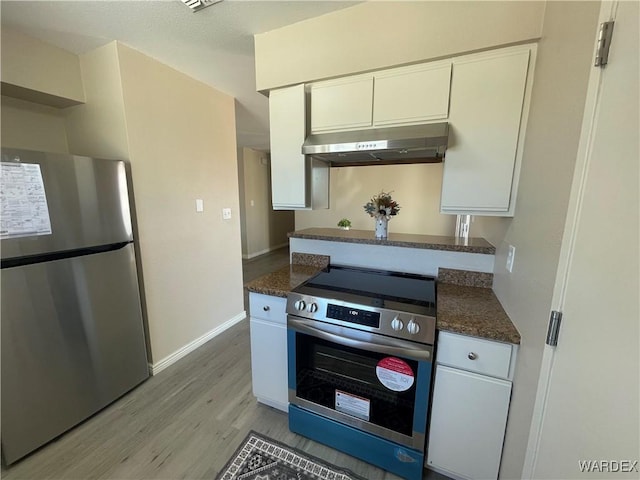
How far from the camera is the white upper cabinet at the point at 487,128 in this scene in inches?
46.8

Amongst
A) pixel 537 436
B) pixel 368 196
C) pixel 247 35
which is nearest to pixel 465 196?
pixel 537 436

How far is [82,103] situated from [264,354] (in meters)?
2.29

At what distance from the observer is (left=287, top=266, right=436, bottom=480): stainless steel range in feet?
3.95

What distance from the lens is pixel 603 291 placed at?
65 centimetres

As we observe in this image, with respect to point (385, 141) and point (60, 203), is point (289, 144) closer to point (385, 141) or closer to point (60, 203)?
point (385, 141)

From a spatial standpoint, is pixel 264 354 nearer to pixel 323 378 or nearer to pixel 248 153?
pixel 323 378

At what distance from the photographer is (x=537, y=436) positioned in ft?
2.94

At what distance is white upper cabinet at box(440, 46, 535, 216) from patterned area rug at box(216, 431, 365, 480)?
1578 mm

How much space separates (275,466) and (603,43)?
7.00 feet

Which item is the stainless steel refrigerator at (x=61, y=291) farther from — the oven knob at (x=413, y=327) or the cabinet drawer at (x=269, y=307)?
the oven knob at (x=413, y=327)

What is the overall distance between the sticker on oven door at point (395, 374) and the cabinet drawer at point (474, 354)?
6.2 inches

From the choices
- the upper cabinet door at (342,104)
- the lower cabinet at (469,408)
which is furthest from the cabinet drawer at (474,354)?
the upper cabinet door at (342,104)

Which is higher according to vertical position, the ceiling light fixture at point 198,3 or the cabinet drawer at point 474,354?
the ceiling light fixture at point 198,3

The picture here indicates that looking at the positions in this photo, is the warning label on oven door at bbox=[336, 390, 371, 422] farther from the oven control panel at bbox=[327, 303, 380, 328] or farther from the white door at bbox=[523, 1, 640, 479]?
the white door at bbox=[523, 1, 640, 479]
